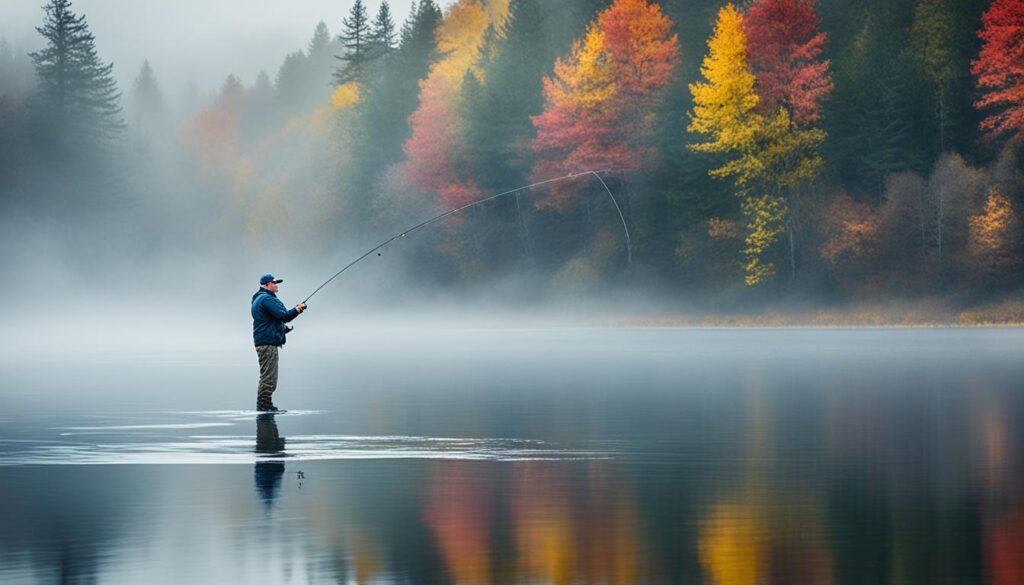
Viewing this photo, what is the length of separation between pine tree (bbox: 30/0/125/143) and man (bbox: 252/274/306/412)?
91.8 metres

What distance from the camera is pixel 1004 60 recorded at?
5981 cm

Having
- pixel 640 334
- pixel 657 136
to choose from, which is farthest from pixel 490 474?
pixel 657 136

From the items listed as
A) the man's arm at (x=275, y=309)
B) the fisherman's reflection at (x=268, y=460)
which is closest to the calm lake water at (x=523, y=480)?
the fisherman's reflection at (x=268, y=460)

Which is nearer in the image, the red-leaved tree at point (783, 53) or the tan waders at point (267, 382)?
the tan waders at point (267, 382)

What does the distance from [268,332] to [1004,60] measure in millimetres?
42994

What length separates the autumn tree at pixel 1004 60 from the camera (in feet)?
193

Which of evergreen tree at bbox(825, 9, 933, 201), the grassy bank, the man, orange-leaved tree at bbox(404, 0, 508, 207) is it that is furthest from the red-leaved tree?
the man

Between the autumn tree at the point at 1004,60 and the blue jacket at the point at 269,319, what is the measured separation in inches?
1626

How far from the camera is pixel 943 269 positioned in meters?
59.7

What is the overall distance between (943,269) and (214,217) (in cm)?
9128

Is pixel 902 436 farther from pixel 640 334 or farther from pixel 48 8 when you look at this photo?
pixel 48 8

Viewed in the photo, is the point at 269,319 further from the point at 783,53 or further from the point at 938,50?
the point at 938,50

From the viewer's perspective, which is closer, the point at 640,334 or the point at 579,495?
the point at 579,495

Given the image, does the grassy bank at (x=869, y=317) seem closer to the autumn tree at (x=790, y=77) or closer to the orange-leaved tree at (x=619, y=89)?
the autumn tree at (x=790, y=77)
